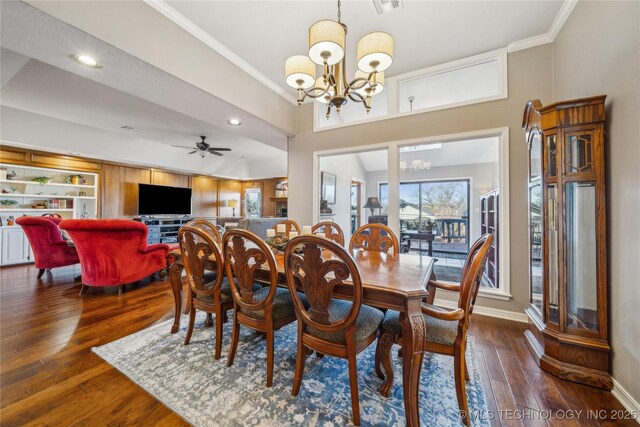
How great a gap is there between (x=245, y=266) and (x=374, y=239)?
4.76 ft

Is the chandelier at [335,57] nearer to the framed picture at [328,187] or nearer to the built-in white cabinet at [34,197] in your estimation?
the framed picture at [328,187]

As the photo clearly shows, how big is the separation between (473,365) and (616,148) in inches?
67.9

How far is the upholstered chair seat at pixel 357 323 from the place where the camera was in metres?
1.35

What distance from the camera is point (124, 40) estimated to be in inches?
74.0

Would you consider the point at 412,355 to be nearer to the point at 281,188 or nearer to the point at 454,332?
the point at 454,332

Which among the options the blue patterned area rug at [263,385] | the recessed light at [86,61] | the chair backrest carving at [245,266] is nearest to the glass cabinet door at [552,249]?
the blue patterned area rug at [263,385]

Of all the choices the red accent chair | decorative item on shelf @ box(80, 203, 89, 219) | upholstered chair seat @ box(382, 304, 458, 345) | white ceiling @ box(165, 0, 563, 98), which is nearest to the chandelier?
white ceiling @ box(165, 0, 563, 98)

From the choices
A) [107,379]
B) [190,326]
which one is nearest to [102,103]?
[190,326]

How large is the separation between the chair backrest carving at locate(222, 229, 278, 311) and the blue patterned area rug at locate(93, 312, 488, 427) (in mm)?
506

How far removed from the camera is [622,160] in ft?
4.94

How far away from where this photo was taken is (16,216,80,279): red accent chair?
3771mm

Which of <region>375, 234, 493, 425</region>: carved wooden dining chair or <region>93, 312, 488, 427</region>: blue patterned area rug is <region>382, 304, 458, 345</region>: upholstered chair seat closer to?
<region>375, 234, 493, 425</region>: carved wooden dining chair

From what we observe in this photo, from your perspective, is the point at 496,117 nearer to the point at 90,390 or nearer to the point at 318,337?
the point at 318,337

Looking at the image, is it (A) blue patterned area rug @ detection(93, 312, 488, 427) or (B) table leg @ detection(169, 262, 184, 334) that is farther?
(B) table leg @ detection(169, 262, 184, 334)
